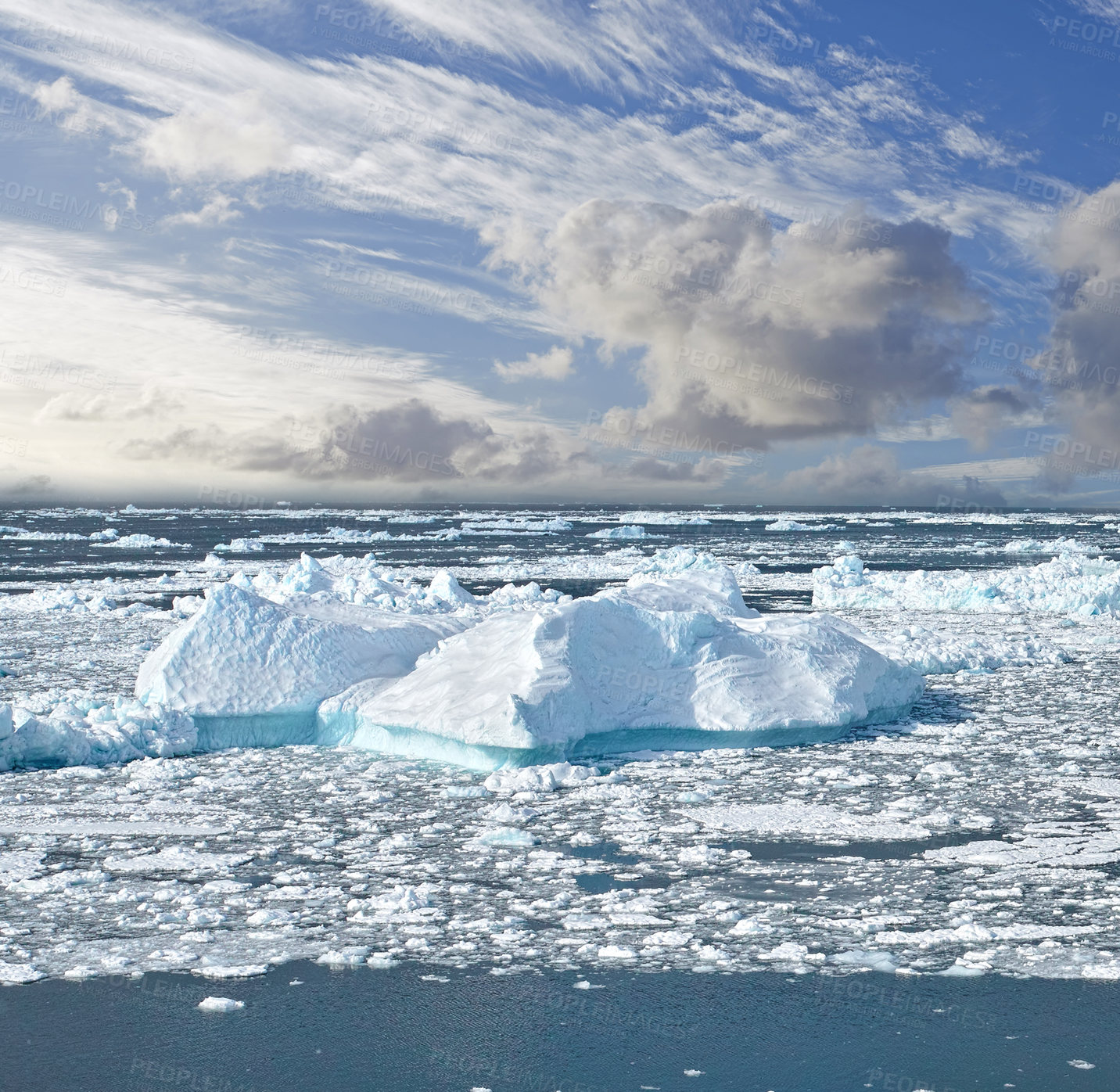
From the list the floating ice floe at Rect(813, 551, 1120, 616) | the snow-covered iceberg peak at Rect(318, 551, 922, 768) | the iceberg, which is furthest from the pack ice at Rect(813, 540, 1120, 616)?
the iceberg

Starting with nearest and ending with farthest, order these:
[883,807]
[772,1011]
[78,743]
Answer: [772,1011] < [883,807] < [78,743]

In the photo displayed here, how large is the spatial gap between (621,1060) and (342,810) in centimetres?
483

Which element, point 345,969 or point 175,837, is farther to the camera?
point 175,837

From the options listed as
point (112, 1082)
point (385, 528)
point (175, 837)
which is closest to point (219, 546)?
point (385, 528)

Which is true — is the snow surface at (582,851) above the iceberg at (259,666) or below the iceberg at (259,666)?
below

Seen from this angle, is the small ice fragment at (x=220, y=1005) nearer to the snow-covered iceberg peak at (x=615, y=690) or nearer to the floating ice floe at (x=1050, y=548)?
the snow-covered iceberg peak at (x=615, y=690)

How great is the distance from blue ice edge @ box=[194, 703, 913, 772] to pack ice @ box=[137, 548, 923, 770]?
2 centimetres

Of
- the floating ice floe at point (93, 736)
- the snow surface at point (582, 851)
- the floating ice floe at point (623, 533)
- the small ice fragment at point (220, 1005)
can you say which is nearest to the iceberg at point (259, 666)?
the floating ice floe at point (93, 736)

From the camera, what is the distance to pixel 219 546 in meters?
58.8

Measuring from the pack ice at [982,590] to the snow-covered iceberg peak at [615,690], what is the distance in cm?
1439

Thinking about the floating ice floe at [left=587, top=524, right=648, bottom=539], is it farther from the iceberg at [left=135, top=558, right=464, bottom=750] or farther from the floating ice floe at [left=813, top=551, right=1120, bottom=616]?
the iceberg at [left=135, top=558, right=464, bottom=750]

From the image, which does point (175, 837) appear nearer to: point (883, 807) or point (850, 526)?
point (883, 807)

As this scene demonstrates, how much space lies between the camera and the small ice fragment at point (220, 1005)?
5.75 metres

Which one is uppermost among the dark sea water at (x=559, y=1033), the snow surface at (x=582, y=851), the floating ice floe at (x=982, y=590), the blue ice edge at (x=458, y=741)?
the floating ice floe at (x=982, y=590)
